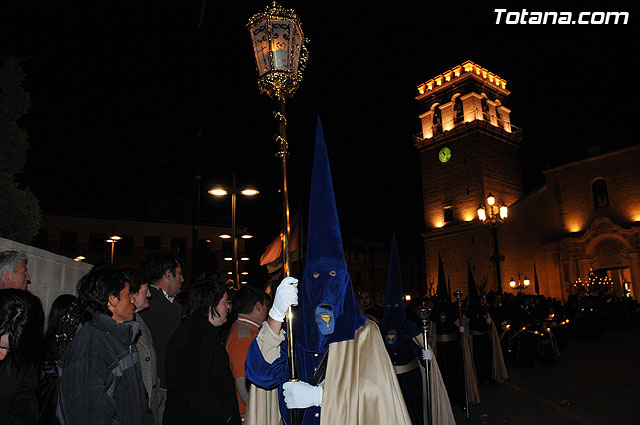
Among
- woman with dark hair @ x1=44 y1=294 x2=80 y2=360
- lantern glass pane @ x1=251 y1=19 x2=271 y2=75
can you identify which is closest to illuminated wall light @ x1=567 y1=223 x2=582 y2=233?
lantern glass pane @ x1=251 y1=19 x2=271 y2=75

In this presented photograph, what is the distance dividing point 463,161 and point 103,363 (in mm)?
37808

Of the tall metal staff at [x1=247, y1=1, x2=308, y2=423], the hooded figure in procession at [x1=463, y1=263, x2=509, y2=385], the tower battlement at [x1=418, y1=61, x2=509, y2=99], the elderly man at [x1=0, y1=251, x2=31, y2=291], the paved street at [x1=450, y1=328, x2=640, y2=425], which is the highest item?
the tower battlement at [x1=418, y1=61, x2=509, y2=99]

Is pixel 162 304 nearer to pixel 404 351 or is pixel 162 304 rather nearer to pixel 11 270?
pixel 11 270

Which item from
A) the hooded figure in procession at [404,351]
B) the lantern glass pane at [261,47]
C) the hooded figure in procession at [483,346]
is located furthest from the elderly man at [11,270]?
the hooded figure in procession at [483,346]

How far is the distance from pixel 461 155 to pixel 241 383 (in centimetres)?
3672

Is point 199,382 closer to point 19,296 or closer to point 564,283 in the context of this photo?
point 19,296

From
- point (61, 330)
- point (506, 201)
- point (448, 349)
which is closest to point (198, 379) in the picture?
point (61, 330)

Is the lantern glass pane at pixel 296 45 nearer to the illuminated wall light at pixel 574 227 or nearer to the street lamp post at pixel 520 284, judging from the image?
the street lamp post at pixel 520 284

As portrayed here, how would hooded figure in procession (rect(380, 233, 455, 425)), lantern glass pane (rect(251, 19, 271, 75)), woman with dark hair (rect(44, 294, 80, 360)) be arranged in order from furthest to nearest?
hooded figure in procession (rect(380, 233, 455, 425)) < lantern glass pane (rect(251, 19, 271, 75)) < woman with dark hair (rect(44, 294, 80, 360))

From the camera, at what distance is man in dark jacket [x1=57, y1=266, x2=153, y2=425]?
2881 millimetres

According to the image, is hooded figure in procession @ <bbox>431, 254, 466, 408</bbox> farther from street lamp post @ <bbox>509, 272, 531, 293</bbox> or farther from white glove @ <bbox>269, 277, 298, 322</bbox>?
street lamp post @ <bbox>509, 272, 531, 293</bbox>

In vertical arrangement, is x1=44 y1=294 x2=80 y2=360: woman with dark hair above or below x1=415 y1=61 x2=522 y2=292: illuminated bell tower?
below

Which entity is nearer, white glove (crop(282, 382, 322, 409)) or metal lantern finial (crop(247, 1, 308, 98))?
white glove (crop(282, 382, 322, 409))

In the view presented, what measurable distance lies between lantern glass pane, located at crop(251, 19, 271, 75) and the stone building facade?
86.6 feet
